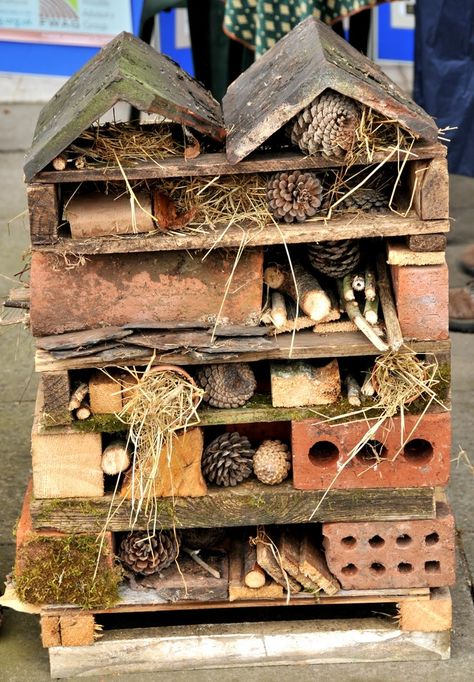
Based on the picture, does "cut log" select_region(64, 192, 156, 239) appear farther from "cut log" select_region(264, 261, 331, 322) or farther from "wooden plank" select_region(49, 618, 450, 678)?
"wooden plank" select_region(49, 618, 450, 678)

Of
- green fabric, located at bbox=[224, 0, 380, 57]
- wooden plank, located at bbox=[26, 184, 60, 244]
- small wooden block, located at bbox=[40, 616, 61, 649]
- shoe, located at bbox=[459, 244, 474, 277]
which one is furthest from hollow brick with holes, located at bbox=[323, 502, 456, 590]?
green fabric, located at bbox=[224, 0, 380, 57]

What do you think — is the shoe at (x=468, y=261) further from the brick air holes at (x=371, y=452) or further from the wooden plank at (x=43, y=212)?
the wooden plank at (x=43, y=212)

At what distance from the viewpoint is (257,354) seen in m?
3.44

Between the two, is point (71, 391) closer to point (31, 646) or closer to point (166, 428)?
point (166, 428)

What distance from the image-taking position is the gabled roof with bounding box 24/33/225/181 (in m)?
3.23

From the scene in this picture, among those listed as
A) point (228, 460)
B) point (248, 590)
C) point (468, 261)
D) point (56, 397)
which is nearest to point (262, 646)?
point (248, 590)

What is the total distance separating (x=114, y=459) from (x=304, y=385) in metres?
0.62

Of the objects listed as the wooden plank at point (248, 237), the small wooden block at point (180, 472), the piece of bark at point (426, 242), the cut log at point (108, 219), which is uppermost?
the cut log at point (108, 219)

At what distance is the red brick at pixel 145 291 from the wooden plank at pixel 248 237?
10 cm

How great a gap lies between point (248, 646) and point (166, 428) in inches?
32.2

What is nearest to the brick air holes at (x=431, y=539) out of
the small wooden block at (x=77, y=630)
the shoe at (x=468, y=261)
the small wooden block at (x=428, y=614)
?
the small wooden block at (x=428, y=614)

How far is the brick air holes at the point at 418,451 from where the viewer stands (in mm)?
3596

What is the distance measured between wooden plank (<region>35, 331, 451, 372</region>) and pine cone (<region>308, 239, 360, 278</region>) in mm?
232

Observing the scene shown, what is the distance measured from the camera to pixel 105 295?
11.4 ft
